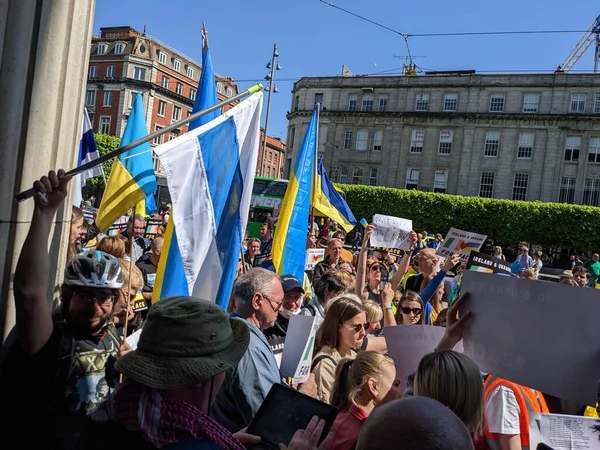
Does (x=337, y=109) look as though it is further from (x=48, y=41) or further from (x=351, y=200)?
(x=48, y=41)

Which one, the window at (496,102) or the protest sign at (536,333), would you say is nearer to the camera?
the protest sign at (536,333)

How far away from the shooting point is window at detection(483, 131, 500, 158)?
45.0 meters

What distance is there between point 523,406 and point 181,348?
6.19 feet

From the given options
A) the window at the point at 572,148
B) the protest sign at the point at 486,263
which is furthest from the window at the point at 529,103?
the protest sign at the point at 486,263

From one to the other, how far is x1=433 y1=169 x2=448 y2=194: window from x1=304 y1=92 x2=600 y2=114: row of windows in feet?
18.0

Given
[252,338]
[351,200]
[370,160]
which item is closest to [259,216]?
[351,200]

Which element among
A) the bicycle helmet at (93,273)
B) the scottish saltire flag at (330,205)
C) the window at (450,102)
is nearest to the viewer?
the bicycle helmet at (93,273)

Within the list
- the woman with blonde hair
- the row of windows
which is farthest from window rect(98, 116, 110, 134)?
the woman with blonde hair

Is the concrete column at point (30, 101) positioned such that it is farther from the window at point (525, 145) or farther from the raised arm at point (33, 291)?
the window at point (525, 145)

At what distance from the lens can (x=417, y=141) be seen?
47.6 meters

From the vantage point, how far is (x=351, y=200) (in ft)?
143

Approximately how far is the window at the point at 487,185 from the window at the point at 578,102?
808cm

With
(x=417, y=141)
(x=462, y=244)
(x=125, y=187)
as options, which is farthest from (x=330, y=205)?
(x=417, y=141)

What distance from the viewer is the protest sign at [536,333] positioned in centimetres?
220
